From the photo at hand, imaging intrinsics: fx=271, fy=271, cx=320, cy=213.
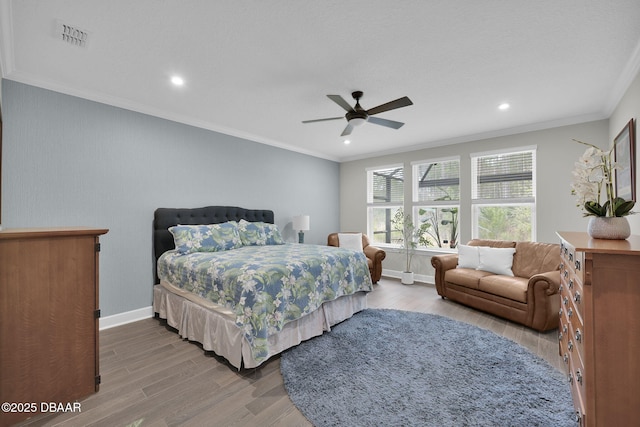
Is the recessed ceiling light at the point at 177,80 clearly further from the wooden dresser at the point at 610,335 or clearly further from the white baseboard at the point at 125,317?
the wooden dresser at the point at 610,335

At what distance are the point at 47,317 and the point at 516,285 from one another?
173 inches

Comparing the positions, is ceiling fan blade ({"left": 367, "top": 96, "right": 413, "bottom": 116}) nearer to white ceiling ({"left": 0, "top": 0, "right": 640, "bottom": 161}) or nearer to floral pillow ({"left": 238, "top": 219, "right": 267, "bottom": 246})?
white ceiling ({"left": 0, "top": 0, "right": 640, "bottom": 161})

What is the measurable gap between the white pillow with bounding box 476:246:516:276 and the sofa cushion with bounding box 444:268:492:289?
10 centimetres

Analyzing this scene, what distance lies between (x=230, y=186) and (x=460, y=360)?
3.80m

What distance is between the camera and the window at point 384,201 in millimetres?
5750

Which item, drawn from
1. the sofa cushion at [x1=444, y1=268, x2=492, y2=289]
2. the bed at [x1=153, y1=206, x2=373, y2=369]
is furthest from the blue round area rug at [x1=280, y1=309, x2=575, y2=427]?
the sofa cushion at [x1=444, y1=268, x2=492, y2=289]

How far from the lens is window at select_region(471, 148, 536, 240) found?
4266mm

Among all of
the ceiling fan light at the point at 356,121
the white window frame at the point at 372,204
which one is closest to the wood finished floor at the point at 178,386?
the ceiling fan light at the point at 356,121

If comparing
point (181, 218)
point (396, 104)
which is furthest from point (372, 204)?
point (181, 218)

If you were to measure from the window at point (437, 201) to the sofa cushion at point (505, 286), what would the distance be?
1.57 meters

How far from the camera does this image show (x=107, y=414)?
70.2 inches

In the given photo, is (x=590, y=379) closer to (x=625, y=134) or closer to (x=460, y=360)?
(x=460, y=360)

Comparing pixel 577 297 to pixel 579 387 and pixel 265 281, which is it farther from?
pixel 265 281

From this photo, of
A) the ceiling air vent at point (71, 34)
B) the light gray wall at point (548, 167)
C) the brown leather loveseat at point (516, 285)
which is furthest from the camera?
the light gray wall at point (548, 167)
